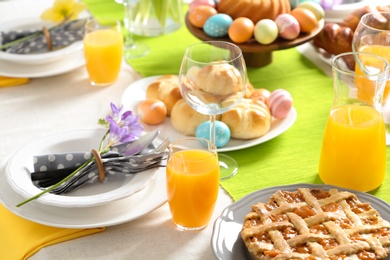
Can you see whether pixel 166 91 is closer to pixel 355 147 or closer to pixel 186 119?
pixel 186 119

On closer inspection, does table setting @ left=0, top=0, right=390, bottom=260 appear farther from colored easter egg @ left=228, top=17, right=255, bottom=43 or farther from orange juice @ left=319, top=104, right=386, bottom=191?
colored easter egg @ left=228, top=17, right=255, bottom=43

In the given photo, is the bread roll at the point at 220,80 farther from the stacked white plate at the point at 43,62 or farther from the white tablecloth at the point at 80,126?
the stacked white plate at the point at 43,62

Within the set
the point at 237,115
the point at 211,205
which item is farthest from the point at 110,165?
the point at 237,115

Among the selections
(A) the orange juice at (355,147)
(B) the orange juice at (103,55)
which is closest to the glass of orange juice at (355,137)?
(A) the orange juice at (355,147)

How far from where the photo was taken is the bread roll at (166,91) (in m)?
1.59

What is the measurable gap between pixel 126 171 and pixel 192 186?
0.56 ft

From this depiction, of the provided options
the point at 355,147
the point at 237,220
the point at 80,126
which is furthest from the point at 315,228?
the point at 80,126

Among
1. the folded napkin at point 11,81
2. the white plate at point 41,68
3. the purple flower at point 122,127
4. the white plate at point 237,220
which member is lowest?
the folded napkin at point 11,81

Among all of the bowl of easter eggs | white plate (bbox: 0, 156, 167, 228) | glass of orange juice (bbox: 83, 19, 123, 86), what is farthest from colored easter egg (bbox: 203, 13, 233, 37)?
white plate (bbox: 0, 156, 167, 228)

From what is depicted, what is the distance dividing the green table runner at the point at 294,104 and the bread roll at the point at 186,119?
4.4 inches

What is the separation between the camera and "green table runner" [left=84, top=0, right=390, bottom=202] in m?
1.37

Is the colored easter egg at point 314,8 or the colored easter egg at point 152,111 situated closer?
the colored easter egg at point 152,111

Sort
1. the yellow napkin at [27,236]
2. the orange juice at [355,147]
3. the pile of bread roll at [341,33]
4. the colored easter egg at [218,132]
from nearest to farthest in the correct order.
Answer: the yellow napkin at [27,236] → the orange juice at [355,147] → the colored easter egg at [218,132] → the pile of bread roll at [341,33]

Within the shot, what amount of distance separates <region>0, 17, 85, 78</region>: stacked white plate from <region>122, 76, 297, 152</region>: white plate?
21cm
